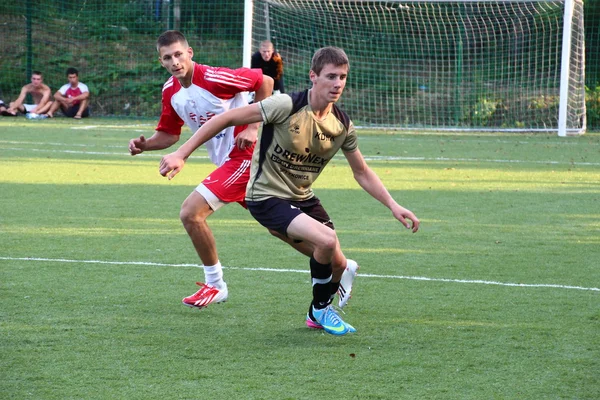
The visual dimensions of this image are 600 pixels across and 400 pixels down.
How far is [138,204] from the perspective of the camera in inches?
390

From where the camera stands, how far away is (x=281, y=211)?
→ 16.8 feet

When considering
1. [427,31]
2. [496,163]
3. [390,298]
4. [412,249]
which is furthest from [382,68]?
[390,298]

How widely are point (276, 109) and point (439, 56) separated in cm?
1837

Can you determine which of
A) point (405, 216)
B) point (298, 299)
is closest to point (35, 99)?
point (298, 299)

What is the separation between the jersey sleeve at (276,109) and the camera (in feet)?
16.6

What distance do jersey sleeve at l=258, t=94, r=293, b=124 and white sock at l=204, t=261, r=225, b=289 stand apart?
48.2 inches

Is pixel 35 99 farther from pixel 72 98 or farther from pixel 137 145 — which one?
pixel 137 145

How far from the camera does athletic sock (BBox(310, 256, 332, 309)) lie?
16.9ft

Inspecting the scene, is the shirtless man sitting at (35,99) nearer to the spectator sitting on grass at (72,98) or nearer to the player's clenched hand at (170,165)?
the spectator sitting on grass at (72,98)

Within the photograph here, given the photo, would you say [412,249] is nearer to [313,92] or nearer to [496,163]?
[313,92]

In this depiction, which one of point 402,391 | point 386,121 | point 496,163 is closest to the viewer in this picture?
point 402,391

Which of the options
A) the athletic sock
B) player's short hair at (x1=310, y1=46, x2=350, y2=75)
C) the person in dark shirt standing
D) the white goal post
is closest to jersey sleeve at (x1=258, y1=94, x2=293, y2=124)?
player's short hair at (x1=310, y1=46, x2=350, y2=75)

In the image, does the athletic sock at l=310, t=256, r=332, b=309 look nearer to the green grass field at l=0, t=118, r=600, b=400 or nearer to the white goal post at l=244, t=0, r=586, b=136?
the green grass field at l=0, t=118, r=600, b=400

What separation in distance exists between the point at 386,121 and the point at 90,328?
17.7 metres
